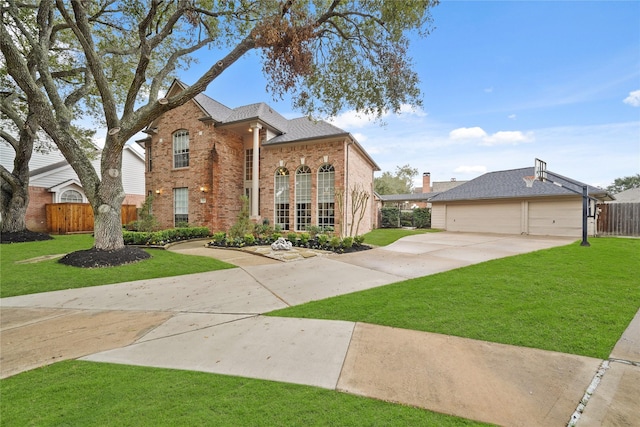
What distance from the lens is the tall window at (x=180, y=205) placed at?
14844 mm

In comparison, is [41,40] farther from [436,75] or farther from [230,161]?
[436,75]

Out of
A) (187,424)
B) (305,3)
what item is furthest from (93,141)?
(187,424)

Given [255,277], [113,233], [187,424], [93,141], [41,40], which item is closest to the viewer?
[187,424]

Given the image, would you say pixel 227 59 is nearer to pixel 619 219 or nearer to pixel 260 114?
pixel 260 114

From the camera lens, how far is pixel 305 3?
736 cm

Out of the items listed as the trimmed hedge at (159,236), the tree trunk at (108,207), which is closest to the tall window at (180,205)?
the trimmed hedge at (159,236)

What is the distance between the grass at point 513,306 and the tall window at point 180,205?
43.0 feet

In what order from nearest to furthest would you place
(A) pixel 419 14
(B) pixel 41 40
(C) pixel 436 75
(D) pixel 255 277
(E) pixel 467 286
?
(E) pixel 467 286 → (D) pixel 255 277 → (A) pixel 419 14 → (B) pixel 41 40 → (C) pixel 436 75

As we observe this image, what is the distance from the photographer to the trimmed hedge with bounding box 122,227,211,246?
34.5ft

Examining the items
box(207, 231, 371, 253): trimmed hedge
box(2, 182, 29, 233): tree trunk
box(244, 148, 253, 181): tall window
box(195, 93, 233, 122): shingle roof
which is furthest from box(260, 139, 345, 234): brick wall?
box(2, 182, 29, 233): tree trunk

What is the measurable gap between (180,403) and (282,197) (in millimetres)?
12624

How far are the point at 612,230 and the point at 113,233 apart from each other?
76.0 ft

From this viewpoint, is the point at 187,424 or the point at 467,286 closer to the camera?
the point at 187,424

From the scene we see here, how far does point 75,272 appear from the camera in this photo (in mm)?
6176
